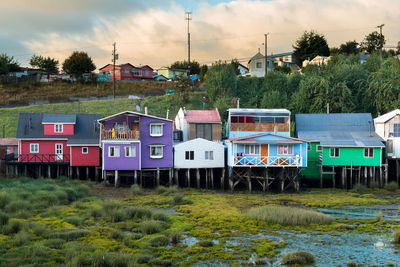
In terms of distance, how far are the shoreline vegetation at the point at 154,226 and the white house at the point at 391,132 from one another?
27.7 ft

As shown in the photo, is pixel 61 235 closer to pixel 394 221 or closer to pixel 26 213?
pixel 26 213

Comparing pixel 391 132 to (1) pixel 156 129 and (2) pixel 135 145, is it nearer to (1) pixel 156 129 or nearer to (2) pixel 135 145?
(1) pixel 156 129

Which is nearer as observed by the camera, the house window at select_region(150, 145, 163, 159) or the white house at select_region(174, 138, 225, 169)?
the house window at select_region(150, 145, 163, 159)

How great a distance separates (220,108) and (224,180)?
69.4 ft

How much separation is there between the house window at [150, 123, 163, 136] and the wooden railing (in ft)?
32.9

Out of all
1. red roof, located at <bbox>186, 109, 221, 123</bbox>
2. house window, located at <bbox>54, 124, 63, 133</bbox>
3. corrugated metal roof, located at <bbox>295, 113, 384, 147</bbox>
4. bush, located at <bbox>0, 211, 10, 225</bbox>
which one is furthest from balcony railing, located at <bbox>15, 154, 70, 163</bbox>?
corrugated metal roof, located at <bbox>295, 113, 384, 147</bbox>

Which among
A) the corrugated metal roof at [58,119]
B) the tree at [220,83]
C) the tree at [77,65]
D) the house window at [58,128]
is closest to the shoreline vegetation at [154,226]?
the house window at [58,128]

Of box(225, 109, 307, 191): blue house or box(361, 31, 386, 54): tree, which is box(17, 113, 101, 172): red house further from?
box(361, 31, 386, 54): tree

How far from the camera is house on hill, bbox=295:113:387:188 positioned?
156 feet

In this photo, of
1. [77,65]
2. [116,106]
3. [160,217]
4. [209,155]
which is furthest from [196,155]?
[77,65]

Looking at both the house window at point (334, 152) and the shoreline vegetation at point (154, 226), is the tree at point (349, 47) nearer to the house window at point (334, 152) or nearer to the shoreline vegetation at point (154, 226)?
the house window at point (334, 152)

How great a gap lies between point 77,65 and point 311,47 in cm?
5260

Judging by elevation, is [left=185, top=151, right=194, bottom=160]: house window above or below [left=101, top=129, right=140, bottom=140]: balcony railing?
below

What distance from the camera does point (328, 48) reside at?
360ft
